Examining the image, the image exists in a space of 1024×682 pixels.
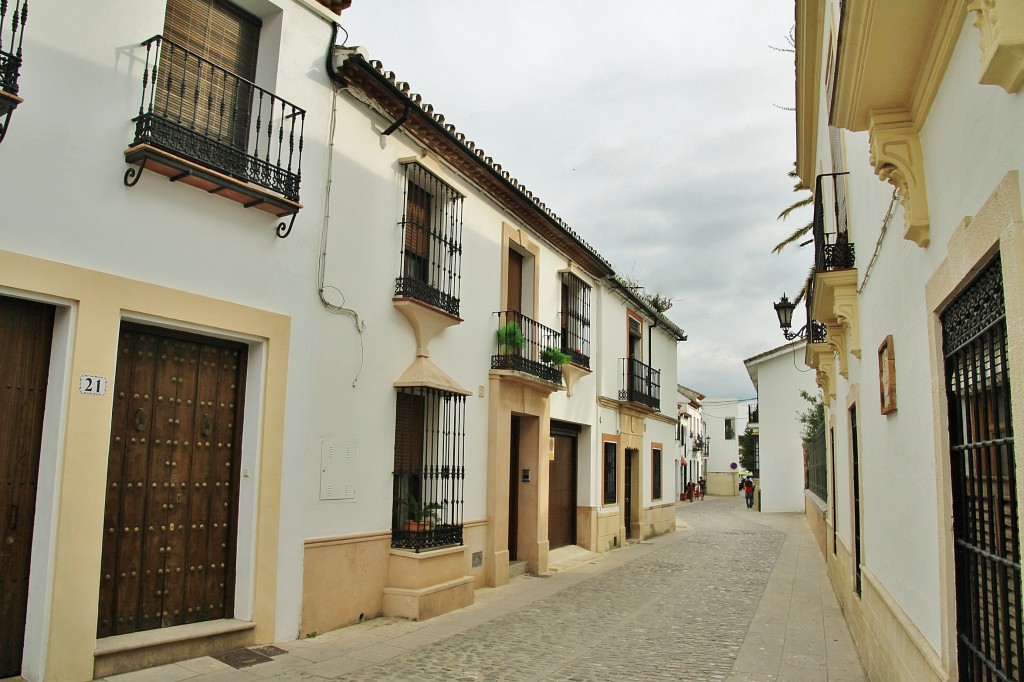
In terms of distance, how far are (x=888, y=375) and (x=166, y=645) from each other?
5.63m

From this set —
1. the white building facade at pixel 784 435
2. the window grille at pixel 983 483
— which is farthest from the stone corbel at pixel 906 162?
the white building facade at pixel 784 435

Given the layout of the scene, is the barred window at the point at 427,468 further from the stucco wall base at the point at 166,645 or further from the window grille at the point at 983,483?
the window grille at the point at 983,483

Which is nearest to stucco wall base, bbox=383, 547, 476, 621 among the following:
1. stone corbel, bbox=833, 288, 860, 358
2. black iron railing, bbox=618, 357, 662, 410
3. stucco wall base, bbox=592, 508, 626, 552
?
stone corbel, bbox=833, 288, 860, 358

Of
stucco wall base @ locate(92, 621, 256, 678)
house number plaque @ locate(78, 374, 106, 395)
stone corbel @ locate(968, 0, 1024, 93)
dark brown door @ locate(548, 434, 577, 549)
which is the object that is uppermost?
stone corbel @ locate(968, 0, 1024, 93)

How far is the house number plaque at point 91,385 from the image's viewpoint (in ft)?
17.2

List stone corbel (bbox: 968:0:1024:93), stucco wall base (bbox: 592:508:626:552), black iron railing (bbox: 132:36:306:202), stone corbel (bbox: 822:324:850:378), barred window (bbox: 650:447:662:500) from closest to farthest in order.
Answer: stone corbel (bbox: 968:0:1024:93) → black iron railing (bbox: 132:36:306:202) → stone corbel (bbox: 822:324:850:378) → stucco wall base (bbox: 592:508:626:552) → barred window (bbox: 650:447:662:500)

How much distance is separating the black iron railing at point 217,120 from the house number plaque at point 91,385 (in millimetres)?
1797

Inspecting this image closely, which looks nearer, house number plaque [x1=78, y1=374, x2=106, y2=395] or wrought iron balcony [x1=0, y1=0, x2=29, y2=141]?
wrought iron balcony [x1=0, y1=0, x2=29, y2=141]

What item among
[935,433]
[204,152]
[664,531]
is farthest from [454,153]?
[664,531]

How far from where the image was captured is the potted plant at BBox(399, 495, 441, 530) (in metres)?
8.40

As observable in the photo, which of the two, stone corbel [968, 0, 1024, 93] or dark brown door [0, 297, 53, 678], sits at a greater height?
stone corbel [968, 0, 1024, 93]

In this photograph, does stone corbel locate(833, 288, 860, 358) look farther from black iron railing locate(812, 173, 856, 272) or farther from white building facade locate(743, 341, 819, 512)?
white building facade locate(743, 341, 819, 512)

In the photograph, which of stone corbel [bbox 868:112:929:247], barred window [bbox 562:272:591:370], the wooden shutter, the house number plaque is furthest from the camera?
barred window [bbox 562:272:591:370]

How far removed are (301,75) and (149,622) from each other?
16.9ft
